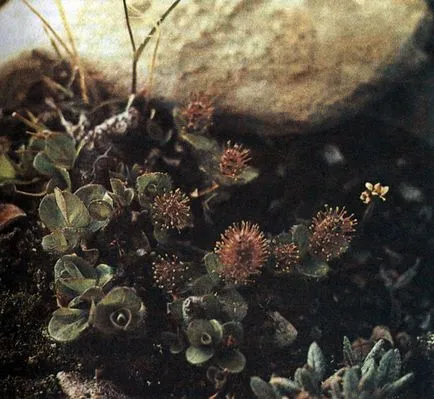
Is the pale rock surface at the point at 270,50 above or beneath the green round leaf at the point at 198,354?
above

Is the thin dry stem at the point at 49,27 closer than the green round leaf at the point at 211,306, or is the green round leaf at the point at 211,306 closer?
the green round leaf at the point at 211,306

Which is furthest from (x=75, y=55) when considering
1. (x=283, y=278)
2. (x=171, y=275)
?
(x=283, y=278)

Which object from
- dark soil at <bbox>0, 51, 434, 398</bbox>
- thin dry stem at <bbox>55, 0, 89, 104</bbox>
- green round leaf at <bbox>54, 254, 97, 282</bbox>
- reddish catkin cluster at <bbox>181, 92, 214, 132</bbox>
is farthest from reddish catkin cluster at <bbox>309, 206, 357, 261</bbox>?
thin dry stem at <bbox>55, 0, 89, 104</bbox>

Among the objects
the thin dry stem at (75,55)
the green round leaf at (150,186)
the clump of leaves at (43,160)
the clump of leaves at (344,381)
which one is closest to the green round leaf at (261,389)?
the clump of leaves at (344,381)

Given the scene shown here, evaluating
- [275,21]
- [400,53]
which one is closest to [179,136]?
[275,21]

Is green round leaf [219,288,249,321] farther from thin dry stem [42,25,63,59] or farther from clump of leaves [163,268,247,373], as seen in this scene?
thin dry stem [42,25,63,59]

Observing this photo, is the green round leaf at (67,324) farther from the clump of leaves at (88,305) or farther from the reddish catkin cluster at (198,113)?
the reddish catkin cluster at (198,113)
